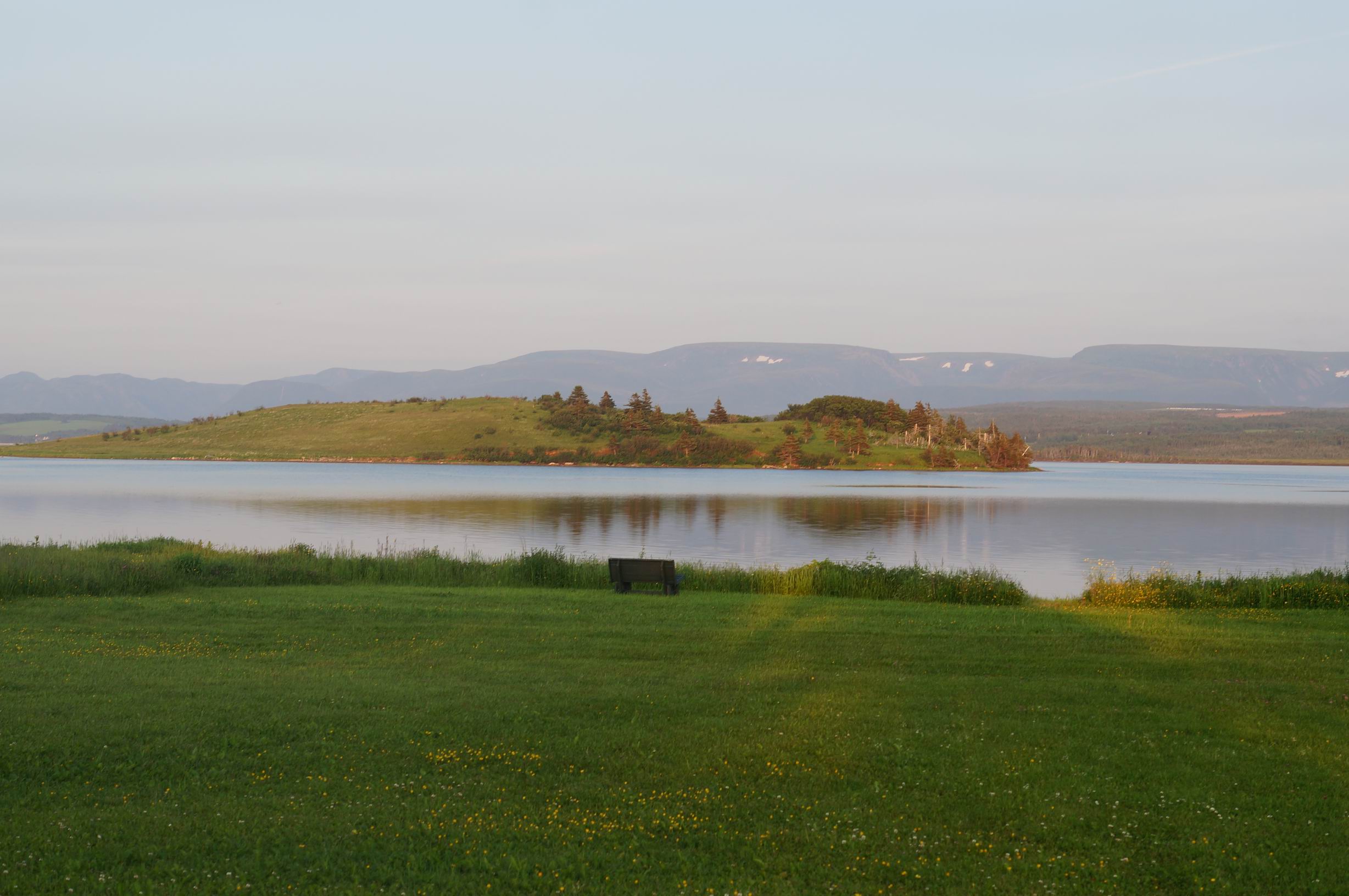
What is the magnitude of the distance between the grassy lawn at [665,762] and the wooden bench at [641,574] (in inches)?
202

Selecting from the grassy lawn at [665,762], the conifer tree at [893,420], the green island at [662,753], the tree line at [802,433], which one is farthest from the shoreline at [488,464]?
the grassy lawn at [665,762]

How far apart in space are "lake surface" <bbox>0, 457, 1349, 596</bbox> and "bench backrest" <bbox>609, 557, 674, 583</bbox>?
12497 millimetres

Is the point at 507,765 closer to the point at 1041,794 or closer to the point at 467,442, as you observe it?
the point at 1041,794

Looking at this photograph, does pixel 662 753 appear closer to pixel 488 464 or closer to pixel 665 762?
pixel 665 762

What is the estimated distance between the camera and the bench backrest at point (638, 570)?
1991 centimetres

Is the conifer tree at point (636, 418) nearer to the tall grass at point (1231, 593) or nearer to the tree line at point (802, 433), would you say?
the tree line at point (802, 433)

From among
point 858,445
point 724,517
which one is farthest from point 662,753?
point 858,445

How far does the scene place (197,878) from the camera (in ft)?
20.3

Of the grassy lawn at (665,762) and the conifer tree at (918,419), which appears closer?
the grassy lawn at (665,762)

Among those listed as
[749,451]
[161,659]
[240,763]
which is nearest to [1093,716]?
[240,763]

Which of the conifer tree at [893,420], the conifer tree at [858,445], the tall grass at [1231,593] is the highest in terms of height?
the conifer tree at [893,420]

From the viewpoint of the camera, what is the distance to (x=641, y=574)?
2012 centimetres

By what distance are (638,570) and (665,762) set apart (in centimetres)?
1175

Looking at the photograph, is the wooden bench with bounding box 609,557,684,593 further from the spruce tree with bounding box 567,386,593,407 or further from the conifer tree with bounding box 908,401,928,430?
the conifer tree with bounding box 908,401,928,430
